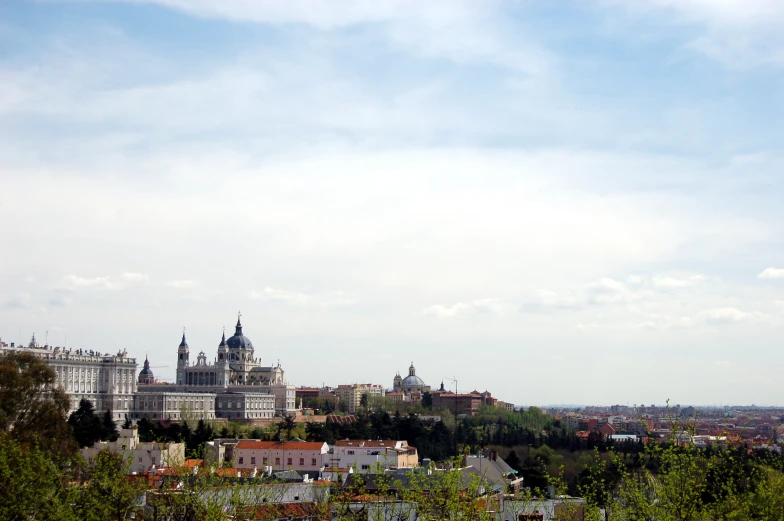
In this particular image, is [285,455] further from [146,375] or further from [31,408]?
[146,375]

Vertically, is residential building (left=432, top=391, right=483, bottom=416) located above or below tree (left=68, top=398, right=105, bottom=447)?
above

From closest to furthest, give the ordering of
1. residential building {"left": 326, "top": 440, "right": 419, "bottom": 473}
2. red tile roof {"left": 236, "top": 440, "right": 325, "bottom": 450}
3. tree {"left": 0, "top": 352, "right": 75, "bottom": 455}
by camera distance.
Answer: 1. tree {"left": 0, "top": 352, "right": 75, "bottom": 455}
2. residential building {"left": 326, "top": 440, "right": 419, "bottom": 473}
3. red tile roof {"left": 236, "top": 440, "right": 325, "bottom": 450}

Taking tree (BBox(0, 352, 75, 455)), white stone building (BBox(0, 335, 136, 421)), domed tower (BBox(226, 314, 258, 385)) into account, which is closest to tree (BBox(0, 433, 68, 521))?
tree (BBox(0, 352, 75, 455))

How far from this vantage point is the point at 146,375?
16388 centimetres

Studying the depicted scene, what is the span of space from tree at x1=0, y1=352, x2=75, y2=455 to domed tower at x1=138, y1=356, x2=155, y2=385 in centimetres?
11084

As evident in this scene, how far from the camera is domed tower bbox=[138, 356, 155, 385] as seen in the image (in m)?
163

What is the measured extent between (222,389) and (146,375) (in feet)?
67.1

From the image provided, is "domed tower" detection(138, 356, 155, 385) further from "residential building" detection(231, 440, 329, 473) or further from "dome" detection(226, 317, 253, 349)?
"residential building" detection(231, 440, 329, 473)

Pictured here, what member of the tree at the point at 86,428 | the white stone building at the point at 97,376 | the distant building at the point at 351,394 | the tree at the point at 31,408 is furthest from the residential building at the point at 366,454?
the distant building at the point at 351,394

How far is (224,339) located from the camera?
517 feet

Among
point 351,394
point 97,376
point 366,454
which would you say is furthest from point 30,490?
point 351,394

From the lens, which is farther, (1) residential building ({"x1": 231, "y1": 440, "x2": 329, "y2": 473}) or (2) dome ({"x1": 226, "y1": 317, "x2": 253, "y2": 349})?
(2) dome ({"x1": 226, "y1": 317, "x2": 253, "y2": 349})

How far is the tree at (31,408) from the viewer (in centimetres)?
4925

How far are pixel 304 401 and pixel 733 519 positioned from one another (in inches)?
5940
